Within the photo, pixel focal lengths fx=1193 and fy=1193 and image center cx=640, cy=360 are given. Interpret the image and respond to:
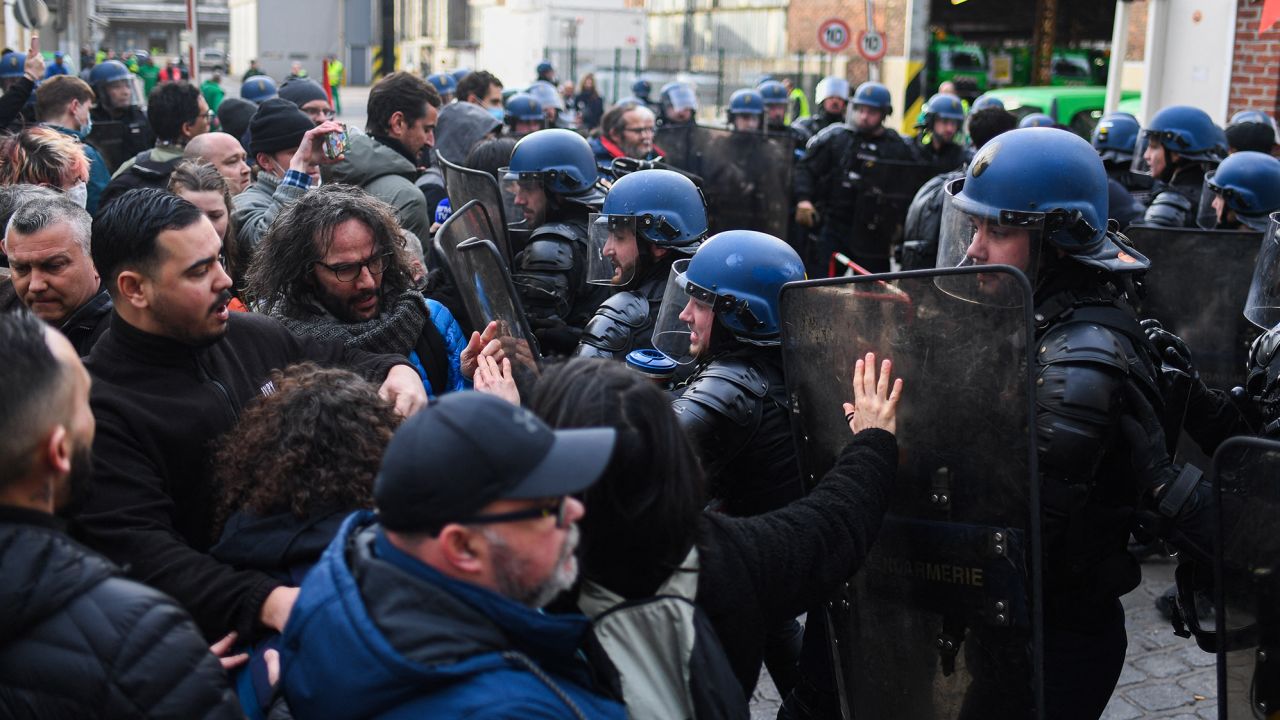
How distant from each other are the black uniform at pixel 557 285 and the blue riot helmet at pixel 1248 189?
102 inches

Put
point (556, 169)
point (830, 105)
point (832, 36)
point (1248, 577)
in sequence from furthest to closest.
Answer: point (832, 36) → point (830, 105) → point (556, 169) → point (1248, 577)

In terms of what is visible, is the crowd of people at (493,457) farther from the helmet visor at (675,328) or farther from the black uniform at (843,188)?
the black uniform at (843,188)

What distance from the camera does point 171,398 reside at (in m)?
2.31

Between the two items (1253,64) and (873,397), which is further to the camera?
(1253,64)

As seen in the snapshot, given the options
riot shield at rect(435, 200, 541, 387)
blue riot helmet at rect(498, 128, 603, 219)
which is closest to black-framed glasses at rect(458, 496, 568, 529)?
riot shield at rect(435, 200, 541, 387)

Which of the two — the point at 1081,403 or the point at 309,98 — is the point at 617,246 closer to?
the point at 1081,403

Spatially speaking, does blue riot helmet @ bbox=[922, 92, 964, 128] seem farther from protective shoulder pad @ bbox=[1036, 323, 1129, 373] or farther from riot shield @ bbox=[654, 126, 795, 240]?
protective shoulder pad @ bbox=[1036, 323, 1129, 373]

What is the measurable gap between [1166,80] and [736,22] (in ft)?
81.3

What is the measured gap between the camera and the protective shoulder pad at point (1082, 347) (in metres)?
2.44

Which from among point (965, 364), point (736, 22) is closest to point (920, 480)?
point (965, 364)

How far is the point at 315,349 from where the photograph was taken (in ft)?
9.03

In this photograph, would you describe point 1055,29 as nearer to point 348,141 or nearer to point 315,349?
point 348,141

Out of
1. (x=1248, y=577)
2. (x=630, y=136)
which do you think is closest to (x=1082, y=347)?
(x=1248, y=577)

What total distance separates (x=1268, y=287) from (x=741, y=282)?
1720 millimetres
